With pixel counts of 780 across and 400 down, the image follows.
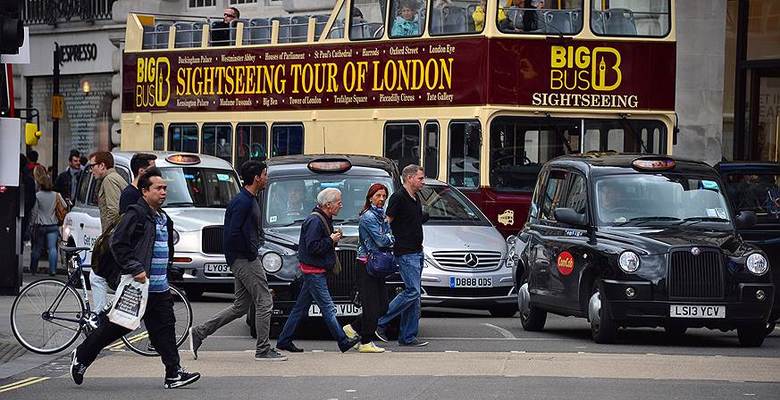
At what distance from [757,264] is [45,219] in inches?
561

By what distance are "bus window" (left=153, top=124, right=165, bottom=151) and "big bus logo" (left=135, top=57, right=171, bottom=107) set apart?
369 millimetres

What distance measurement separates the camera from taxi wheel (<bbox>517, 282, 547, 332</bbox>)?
63.6 feet

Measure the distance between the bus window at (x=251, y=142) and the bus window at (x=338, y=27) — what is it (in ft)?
6.55

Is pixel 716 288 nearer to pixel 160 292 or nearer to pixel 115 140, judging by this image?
pixel 160 292

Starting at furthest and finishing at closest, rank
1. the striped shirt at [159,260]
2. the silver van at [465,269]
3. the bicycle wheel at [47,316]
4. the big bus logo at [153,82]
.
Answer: the big bus logo at [153,82] → the silver van at [465,269] → the bicycle wheel at [47,316] → the striped shirt at [159,260]

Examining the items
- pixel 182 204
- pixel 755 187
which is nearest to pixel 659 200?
pixel 755 187

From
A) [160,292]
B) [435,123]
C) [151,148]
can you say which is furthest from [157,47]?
Result: [160,292]

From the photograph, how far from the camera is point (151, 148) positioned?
30.5 metres

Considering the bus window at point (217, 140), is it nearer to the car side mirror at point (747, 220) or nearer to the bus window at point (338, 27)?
the bus window at point (338, 27)

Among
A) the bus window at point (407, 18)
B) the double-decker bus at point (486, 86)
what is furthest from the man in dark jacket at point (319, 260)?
the bus window at point (407, 18)

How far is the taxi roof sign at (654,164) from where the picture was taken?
18.7 m

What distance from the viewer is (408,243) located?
17469 mm

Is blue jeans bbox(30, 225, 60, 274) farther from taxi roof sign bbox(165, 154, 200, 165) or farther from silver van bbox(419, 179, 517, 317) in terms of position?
silver van bbox(419, 179, 517, 317)

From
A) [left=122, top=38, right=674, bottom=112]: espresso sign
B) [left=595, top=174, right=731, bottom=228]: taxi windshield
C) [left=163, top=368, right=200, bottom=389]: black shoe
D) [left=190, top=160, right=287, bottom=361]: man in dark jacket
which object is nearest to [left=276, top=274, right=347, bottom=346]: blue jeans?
[left=190, top=160, right=287, bottom=361]: man in dark jacket
